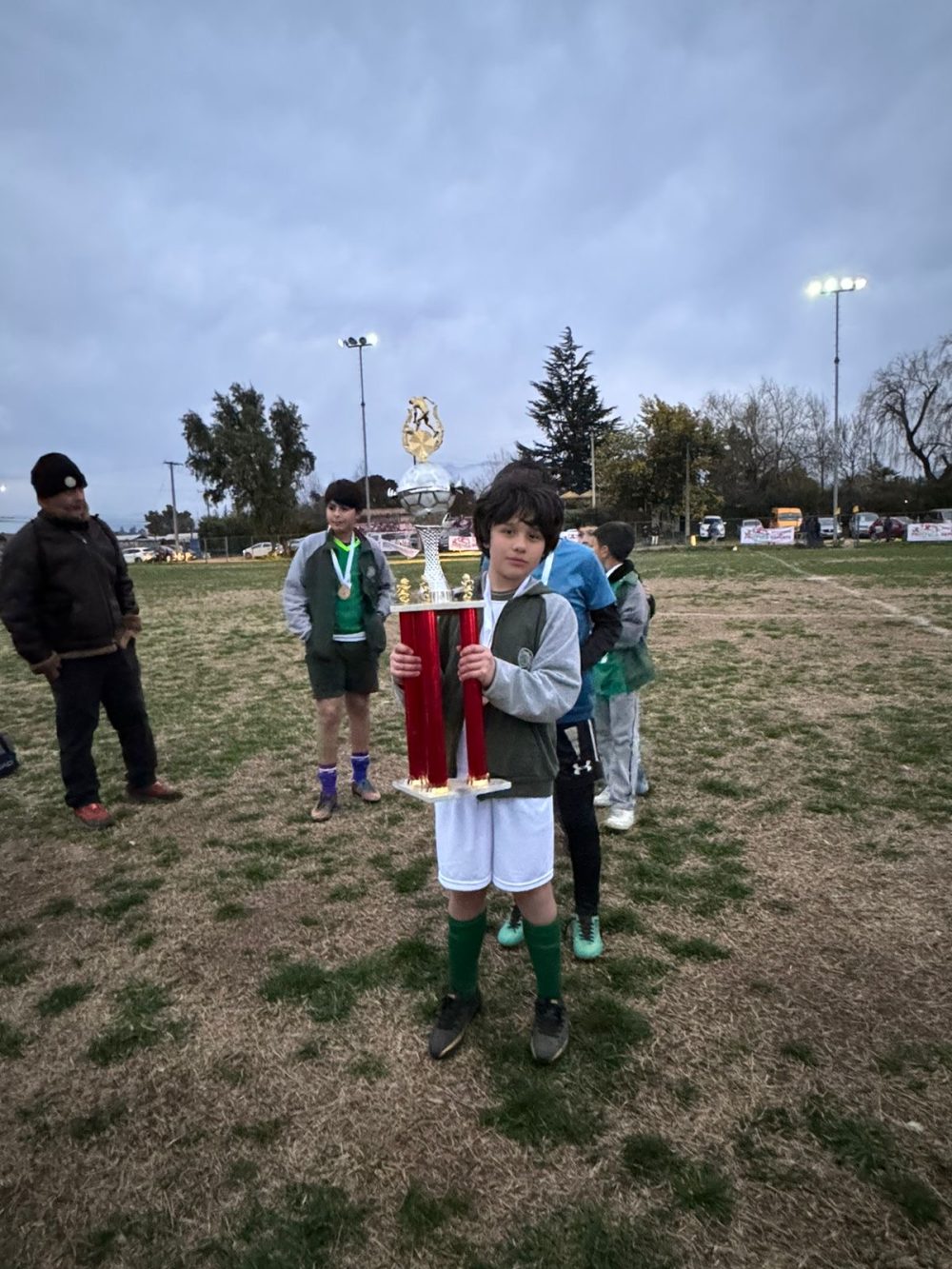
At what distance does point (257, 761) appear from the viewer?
5957 millimetres

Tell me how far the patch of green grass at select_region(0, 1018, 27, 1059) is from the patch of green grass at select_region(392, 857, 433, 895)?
165cm

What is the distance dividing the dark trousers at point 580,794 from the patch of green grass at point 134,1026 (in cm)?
165

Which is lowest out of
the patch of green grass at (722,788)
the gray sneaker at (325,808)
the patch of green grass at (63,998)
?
the patch of green grass at (63,998)

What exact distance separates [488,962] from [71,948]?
1.87m

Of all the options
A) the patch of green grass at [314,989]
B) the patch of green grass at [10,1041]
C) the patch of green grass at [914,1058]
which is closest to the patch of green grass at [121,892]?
the patch of green grass at [10,1041]

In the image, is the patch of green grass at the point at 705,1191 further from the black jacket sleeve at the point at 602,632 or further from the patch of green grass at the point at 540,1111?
the black jacket sleeve at the point at 602,632

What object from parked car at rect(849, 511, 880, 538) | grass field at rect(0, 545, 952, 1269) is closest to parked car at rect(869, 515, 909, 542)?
parked car at rect(849, 511, 880, 538)

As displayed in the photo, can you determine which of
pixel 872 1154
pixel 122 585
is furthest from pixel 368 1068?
pixel 122 585

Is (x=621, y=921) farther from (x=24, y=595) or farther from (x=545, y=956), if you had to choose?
(x=24, y=595)

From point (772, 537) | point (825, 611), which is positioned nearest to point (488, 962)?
point (825, 611)

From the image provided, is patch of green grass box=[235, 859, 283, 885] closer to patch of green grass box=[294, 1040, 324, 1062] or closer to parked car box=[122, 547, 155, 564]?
patch of green grass box=[294, 1040, 324, 1062]

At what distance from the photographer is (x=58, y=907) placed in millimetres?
3660

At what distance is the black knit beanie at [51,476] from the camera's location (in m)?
4.48

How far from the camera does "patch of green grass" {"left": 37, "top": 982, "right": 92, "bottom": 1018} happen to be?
288 cm
